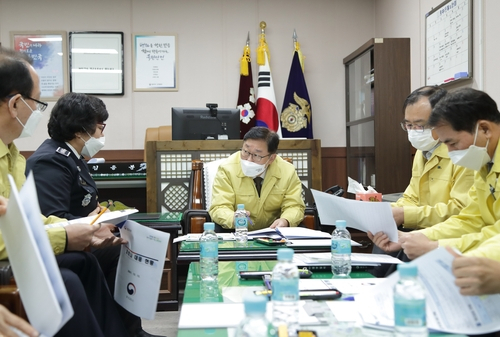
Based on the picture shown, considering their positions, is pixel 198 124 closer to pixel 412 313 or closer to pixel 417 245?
pixel 417 245

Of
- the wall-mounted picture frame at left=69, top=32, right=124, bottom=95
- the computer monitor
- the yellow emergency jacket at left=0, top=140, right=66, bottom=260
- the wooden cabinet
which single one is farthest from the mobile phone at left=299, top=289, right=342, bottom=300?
the wall-mounted picture frame at left=69, top=32, right=124, bottom=95

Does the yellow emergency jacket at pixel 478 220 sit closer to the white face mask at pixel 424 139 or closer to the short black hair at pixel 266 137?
the white face mask at pixel 424 139

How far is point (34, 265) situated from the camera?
0.91 meters

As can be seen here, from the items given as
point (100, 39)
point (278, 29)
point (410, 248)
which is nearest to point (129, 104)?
point (100, 39)

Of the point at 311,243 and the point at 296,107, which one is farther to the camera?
the point at 296,107

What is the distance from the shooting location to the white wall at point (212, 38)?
17.1 feet

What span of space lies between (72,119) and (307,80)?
12.0ft

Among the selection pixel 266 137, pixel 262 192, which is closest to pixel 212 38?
pixel 266 137

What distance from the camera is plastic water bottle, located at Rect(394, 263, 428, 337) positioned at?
2.52 feet

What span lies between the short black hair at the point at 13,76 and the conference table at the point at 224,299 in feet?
2.79

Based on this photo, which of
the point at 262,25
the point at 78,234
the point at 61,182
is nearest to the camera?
the point at 78,234

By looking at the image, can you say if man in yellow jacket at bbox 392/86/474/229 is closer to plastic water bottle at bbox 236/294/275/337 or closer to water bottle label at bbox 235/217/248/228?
water bottle label at bbox 235/217/248/228

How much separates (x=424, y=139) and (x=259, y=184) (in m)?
1.02

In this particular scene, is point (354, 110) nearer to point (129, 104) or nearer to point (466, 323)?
point (129, 104)
